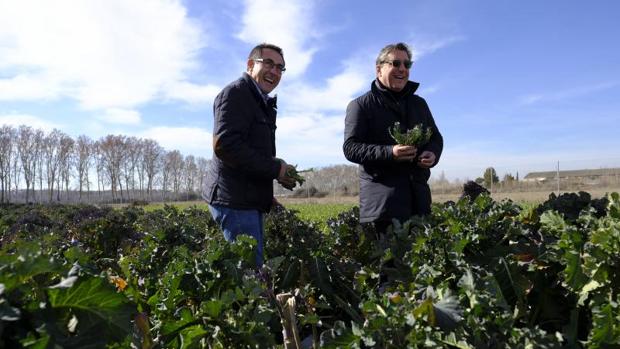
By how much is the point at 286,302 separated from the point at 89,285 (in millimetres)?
1024

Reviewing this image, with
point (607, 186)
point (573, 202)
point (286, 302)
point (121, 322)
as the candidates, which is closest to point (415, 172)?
point (573, 202)

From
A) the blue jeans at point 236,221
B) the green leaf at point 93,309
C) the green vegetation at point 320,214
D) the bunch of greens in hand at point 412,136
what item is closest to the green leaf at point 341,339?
the green leaf at point 93,309

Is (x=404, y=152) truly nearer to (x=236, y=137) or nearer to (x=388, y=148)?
(x=388, y=148)

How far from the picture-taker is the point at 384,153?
11.7 ft

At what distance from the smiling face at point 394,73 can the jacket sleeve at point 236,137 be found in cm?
116

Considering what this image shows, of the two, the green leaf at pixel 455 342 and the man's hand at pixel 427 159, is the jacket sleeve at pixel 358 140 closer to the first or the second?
the man's hand at pixel 427 159

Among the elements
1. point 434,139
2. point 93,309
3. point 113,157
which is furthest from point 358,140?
point 113,157

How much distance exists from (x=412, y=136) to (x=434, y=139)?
1.81 ft

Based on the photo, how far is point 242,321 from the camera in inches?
75.1

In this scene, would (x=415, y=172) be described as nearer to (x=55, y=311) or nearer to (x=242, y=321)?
(x=242, y=321)

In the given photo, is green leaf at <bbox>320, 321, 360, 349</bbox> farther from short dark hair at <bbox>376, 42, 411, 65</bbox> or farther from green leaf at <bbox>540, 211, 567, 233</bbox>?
short dark hair at <bbox>376, 42, 411, 65</bbox>

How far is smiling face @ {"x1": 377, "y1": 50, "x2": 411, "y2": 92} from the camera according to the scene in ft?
12.3

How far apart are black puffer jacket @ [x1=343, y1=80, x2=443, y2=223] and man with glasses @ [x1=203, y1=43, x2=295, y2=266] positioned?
2.14 feet

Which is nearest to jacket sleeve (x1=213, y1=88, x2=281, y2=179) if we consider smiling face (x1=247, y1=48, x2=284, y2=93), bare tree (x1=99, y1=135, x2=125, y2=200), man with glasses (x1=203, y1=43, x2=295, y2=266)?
man with glasses (x1=203, y1=43, x2=295, y2=266)
